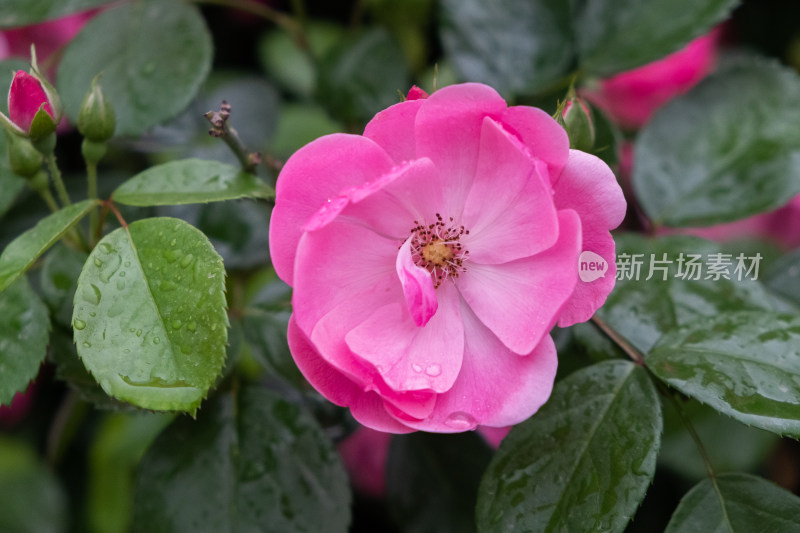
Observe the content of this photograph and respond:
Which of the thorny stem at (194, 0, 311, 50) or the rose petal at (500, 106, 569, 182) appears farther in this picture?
the thorny stem at (194, 0, 311, 50)

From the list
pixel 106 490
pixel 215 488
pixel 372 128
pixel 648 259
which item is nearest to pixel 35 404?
pixel 106 490

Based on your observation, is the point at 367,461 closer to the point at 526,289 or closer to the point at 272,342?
the point at 272,342

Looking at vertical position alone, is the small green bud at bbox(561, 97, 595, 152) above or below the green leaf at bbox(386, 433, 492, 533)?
above

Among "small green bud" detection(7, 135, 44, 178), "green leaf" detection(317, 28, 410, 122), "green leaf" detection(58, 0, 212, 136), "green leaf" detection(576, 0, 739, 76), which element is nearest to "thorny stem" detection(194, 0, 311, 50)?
"green leaf" detection(317, 28, 410, 122)

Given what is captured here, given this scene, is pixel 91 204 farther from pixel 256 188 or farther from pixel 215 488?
pixel 215 488

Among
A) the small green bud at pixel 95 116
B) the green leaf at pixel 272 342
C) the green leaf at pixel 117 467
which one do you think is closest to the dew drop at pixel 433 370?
the green leaf at pixel 272 342

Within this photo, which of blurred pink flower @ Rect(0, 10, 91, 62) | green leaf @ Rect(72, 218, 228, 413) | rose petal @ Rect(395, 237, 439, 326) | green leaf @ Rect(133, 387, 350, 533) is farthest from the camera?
blurred pink flower @ Rect(0, 10, 91, 62)

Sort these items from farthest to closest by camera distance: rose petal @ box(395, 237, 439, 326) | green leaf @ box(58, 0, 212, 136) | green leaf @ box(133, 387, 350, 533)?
green leaf @ box(58, 0, 212, 136) < green leaf @ box(133, 387, 350, 533) < rose petal @ box(395, 237, 439, 326)

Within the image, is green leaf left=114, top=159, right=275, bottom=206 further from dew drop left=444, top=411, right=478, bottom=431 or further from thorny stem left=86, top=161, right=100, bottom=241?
dew drop left=444, top=411, right=478, bottom=431
